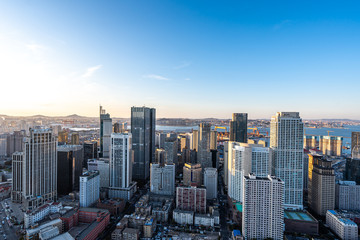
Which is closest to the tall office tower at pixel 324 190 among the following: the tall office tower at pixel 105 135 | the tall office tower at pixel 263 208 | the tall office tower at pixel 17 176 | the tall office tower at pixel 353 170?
the tall office tower at pixel 353 170

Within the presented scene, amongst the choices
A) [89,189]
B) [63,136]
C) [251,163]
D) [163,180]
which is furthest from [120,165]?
[63,136]

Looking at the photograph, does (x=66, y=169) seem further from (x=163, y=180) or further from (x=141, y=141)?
(x=163, y=180)

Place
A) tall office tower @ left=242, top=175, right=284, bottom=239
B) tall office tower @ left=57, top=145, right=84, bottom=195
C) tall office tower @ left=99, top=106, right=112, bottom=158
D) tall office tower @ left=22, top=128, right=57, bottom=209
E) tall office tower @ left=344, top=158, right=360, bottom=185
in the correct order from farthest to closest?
tall office tower @ left=99, top=106, right=112, bottom=158 → tall office tower @ left=57, top=145, right=84, bottom=195 → tall office tower @ left=344, top=158, right=360, bottom=185 → tall office tower @ left=22, top=128, right=57, bottom=209 → tall office tower @ left=242, top=175, right=284, bottom=239

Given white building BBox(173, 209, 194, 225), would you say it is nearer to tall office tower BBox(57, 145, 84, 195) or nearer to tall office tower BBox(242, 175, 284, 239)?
tall office tower BBox(242, 175, 284, 239)

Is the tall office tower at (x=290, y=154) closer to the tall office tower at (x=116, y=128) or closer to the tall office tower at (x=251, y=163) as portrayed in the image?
the tall office tower at (x=251, y=163)

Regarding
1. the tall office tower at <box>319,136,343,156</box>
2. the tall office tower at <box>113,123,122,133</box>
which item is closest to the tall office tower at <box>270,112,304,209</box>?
the tall office tower at <box>319,136,343,156</box>

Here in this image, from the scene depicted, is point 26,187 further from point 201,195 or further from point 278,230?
point 278,230

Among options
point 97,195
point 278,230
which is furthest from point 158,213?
point 278,230
